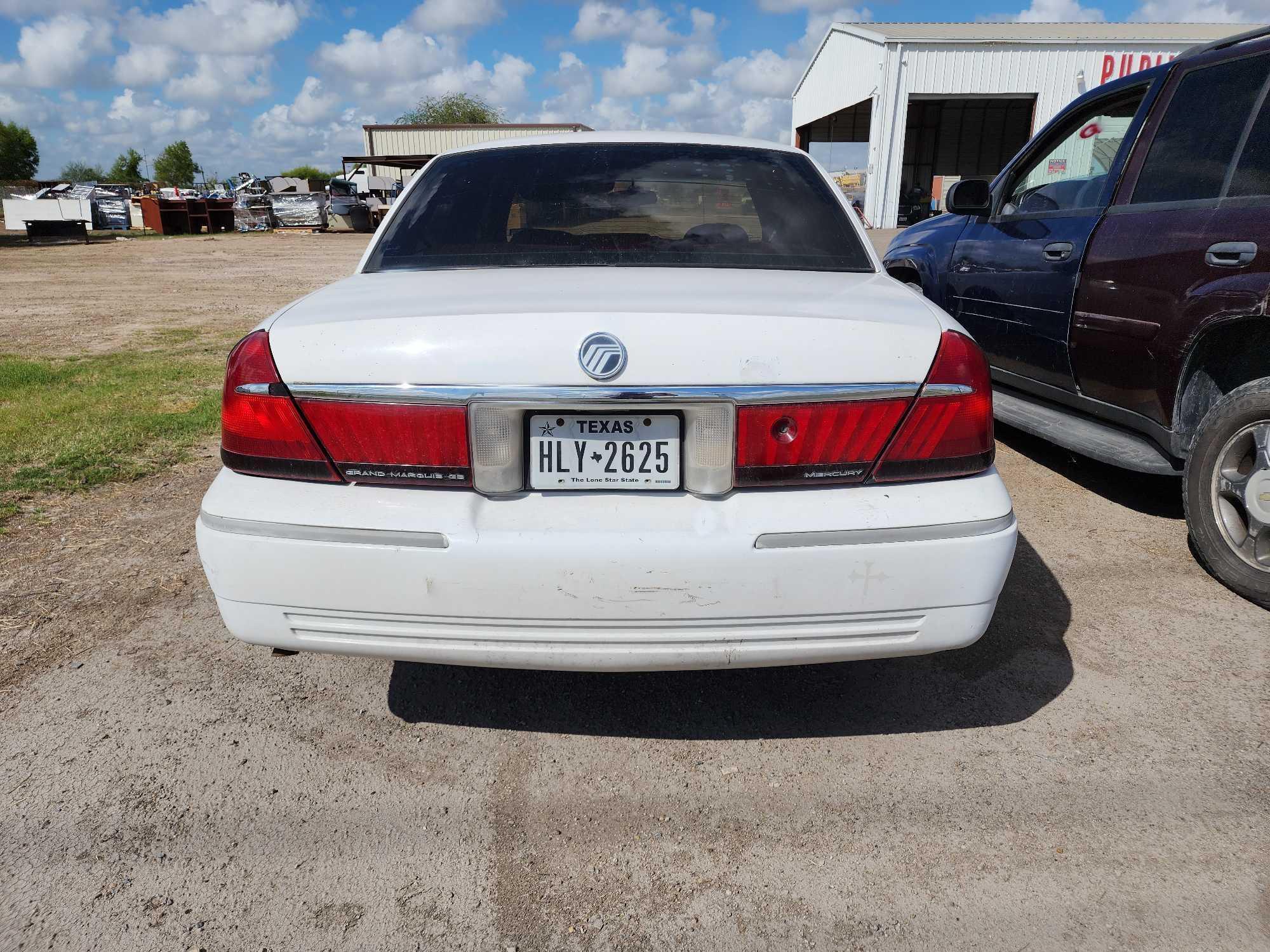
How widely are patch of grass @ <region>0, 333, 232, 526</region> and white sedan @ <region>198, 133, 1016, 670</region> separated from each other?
2.82 m

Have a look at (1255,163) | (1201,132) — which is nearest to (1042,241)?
(1201,132)

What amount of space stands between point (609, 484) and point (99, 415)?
203 inches

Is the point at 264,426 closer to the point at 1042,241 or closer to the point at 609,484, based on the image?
the point at 609,484

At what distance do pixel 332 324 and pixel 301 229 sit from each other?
133ft

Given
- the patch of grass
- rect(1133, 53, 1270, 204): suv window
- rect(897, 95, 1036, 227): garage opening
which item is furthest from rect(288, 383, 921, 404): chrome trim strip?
rect(897, 95, 1036, 227): garage opening

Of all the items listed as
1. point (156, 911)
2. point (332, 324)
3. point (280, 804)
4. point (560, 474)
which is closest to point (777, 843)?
point (560, 474)

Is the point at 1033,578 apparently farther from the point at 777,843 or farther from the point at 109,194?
the point at 109,194

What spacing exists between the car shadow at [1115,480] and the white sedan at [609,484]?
7.41 feet

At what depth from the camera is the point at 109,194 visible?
1608 inches

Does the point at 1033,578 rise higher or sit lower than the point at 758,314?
lower

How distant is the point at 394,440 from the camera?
199 centimetres

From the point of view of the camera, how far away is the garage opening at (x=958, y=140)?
111 feet

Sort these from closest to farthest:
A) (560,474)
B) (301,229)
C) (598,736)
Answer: (560,474), (598,736), (301,229)

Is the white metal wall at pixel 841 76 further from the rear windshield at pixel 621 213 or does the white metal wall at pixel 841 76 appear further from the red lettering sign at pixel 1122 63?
the rear windshield at pixel 621 213
